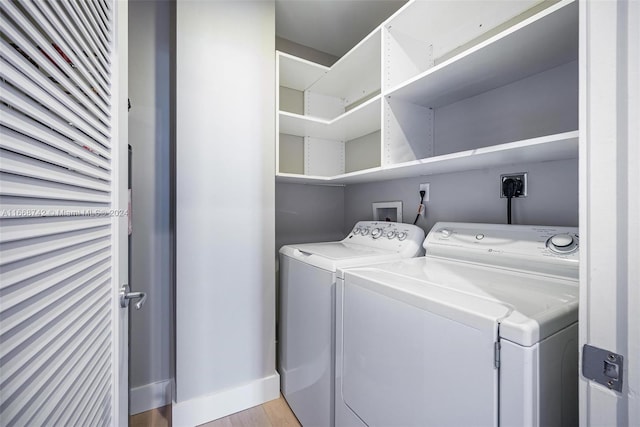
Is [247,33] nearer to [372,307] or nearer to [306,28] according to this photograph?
[306,28]

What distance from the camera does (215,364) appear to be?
1.60 meters

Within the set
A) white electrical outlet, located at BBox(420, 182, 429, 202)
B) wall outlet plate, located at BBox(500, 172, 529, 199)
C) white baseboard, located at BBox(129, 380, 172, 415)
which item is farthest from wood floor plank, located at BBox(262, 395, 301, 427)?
wall outlet plate, located at BBox(500, 172, 529, 199)

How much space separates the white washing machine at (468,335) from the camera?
0.64 meters

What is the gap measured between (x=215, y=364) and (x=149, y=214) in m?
1.01

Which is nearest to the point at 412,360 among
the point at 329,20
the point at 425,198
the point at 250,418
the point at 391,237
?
the point at 391,237

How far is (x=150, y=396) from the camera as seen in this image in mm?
1729

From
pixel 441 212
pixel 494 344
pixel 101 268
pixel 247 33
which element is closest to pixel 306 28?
pixel 247 33

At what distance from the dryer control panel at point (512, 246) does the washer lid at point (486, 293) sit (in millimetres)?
39

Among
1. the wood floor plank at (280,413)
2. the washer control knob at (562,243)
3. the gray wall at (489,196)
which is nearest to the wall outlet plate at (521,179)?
the gray wall at (489,196)

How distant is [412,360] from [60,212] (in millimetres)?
959

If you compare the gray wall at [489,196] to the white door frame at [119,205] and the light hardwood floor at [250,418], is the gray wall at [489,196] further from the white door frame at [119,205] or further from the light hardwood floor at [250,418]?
the white door frame at [119,205]

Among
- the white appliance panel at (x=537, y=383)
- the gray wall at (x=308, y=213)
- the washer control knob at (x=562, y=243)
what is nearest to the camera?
the white appliance panel at (x=537, y=383)

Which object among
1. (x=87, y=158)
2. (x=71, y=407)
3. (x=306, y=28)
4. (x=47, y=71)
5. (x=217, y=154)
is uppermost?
(x=306, y=28)

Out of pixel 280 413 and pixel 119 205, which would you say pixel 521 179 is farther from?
pixel 280 413
